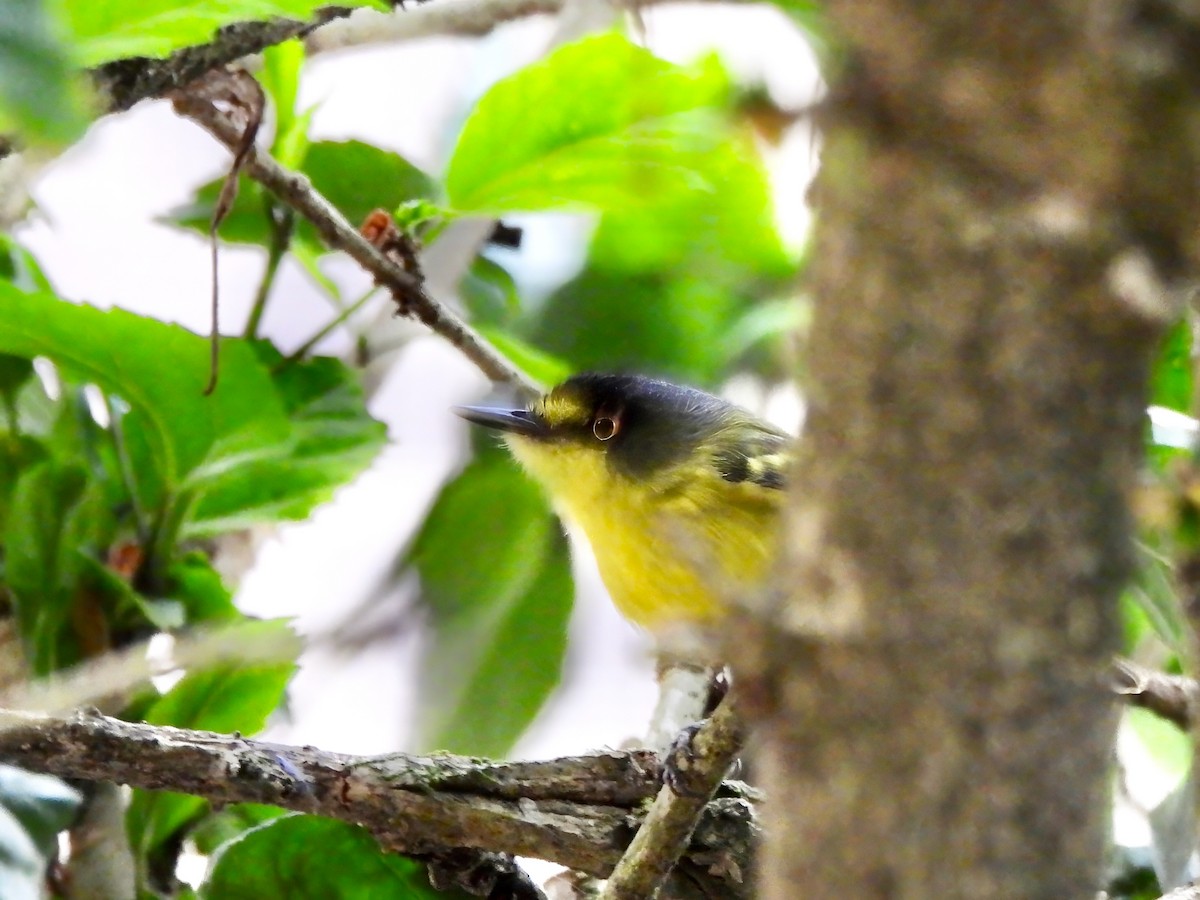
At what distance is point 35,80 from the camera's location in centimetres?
37

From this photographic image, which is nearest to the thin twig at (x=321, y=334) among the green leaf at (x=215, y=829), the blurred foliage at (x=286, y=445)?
the blurred foliage at (x=286, y=445)

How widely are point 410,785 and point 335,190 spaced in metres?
0.87

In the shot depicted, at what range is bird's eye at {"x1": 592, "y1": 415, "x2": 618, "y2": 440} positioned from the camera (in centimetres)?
140

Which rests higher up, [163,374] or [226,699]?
[163,374]

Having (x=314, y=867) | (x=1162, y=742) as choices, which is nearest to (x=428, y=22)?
(x=314, y=867)

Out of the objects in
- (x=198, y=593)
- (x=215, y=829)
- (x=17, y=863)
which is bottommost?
(x=215, y=829)

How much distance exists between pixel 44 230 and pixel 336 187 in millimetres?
758

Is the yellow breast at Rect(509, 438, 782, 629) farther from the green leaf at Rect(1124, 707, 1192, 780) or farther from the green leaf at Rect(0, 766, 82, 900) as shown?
the green leaf at Rect(0, 766, 82, 900)

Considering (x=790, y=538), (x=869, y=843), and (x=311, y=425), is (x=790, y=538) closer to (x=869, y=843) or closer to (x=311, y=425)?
(x=869, y=843)

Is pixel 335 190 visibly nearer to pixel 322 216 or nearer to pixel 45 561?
pixel 322 216

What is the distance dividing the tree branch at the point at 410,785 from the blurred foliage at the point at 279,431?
85 mm

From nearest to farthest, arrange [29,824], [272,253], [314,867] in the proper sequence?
[314,867], [29,824], [272,253]

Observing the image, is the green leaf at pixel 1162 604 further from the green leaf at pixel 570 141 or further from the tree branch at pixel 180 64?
the tree branch at pixel 180 64

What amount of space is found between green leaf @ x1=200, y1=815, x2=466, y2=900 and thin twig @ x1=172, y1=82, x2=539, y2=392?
0.50m
